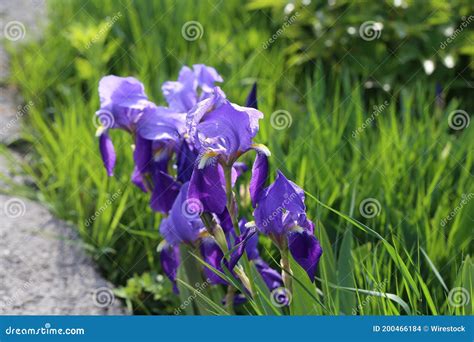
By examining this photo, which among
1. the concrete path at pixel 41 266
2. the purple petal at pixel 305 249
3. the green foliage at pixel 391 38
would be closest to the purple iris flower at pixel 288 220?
the purple petal at pixel 305 249

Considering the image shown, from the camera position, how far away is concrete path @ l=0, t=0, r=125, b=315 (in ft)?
6.94

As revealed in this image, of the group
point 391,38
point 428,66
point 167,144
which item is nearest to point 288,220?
point 167,144

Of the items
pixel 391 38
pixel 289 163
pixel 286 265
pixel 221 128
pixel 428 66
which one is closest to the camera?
pixel 221 128

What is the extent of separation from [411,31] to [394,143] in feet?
2.92

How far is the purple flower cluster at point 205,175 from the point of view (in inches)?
57.6

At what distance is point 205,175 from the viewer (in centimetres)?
147

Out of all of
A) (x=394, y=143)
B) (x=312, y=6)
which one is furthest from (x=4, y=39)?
(x=394, y=143)

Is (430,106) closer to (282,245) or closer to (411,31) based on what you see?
(411,31)

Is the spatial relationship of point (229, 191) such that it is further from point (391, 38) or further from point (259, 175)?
point (391, 38)

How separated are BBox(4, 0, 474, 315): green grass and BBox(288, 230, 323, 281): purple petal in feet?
0.13

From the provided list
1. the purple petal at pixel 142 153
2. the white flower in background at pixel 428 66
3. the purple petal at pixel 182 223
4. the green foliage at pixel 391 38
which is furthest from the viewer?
the green foliage at pixel 391 38

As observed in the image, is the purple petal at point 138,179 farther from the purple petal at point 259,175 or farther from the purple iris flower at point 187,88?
the purple petal at point 259,175

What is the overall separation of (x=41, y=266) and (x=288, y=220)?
1.07m

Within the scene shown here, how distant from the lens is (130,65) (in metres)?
3.30
